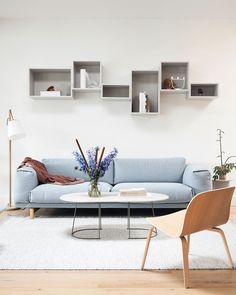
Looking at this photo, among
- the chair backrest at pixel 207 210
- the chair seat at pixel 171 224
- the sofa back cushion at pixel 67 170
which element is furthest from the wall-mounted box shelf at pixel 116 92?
the chair backrest at pixel 207 210

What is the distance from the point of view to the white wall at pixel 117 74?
5254mm

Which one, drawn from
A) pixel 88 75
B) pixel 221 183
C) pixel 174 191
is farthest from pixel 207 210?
pixel 88 75

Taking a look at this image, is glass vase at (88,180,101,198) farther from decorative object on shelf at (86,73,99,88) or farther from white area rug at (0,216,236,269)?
decorative object on shelf at (86,73,99,88)

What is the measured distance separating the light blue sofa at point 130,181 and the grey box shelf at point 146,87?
845mm

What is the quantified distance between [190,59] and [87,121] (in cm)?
182

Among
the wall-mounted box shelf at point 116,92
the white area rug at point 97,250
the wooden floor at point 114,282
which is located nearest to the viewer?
the wooden floor at point 114,282

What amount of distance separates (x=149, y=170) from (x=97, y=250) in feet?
6.66

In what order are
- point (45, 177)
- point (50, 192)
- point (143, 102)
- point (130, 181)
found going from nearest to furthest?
point (50, 192) < point (45, 177) < point (130, 181) < point (143, 102)

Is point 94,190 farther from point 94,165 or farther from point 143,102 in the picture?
point 143,102

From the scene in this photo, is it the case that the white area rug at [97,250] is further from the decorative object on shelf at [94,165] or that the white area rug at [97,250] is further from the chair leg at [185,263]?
the decorative object on shelf at [94,165]

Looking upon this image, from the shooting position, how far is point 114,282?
2.38 metres

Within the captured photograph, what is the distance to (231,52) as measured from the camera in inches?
207

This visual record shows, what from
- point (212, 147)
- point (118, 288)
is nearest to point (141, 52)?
point (212, 147)

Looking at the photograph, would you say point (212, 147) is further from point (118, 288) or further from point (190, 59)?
point (118, 288)
